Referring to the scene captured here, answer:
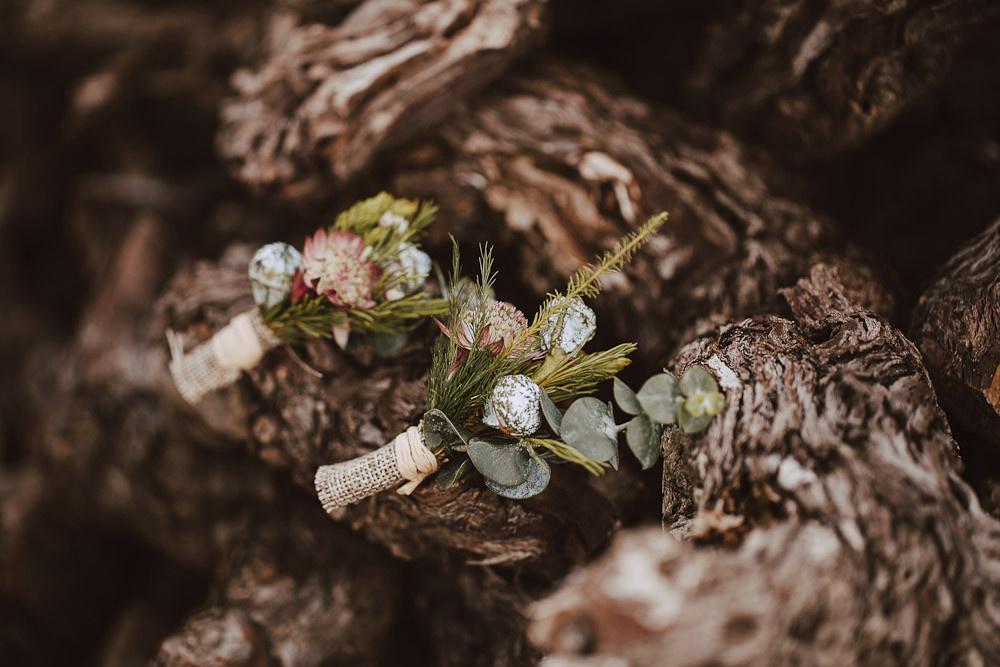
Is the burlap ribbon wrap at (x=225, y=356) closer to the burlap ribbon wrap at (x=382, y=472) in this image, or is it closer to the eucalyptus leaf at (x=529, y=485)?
the burlap ribbon wrap at (x=382, y=472)

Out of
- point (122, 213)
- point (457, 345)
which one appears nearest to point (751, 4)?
point (457, 345)

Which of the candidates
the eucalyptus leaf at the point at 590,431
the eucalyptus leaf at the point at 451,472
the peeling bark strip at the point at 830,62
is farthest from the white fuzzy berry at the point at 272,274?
the peeling bark strip at the point at 830,62

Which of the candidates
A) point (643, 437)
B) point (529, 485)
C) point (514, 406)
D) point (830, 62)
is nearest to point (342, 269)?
point (514, 406)

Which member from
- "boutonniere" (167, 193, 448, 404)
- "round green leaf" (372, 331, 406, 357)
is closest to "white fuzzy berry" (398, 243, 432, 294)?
"boutonniere" (167, 193, 448, 404)

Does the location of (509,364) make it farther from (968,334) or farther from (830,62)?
(830,62)

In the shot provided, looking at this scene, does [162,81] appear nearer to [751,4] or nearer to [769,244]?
[751,4]
